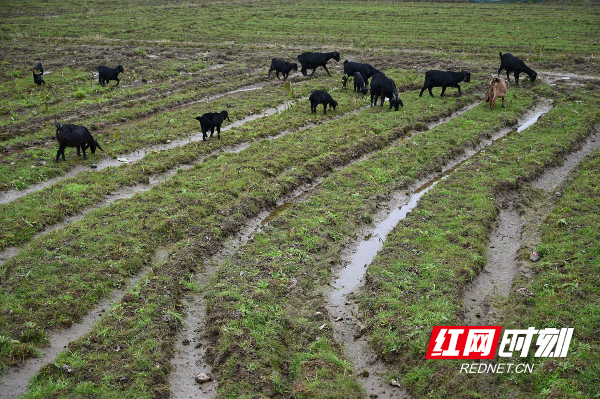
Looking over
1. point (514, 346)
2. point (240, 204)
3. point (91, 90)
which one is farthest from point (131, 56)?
point (514, 346)

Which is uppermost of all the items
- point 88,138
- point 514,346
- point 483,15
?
point 483,15

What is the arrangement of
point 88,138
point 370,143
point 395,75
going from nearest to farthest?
point 88,138, point 370,143, point 395,75

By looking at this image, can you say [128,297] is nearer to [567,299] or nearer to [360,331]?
[360,331]

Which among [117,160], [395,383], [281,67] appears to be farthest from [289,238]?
[281,67]

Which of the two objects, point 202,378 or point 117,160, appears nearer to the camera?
point 202,378

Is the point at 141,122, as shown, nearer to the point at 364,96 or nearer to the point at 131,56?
the point at 364,96

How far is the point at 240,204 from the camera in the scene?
13.6 metres

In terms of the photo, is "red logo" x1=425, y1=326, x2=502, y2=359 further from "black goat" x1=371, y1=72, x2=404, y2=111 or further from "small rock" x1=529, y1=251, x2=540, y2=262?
"black goat" x1=371, y1=72, x2=404, y2=111

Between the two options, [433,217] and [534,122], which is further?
[534,122]

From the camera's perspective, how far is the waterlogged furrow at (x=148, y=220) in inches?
378

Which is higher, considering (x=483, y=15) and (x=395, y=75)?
(x=483, y=15)

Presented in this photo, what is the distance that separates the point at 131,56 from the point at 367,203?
27012 mm

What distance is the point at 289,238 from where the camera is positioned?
11922mm

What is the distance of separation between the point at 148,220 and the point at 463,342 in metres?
8.17
